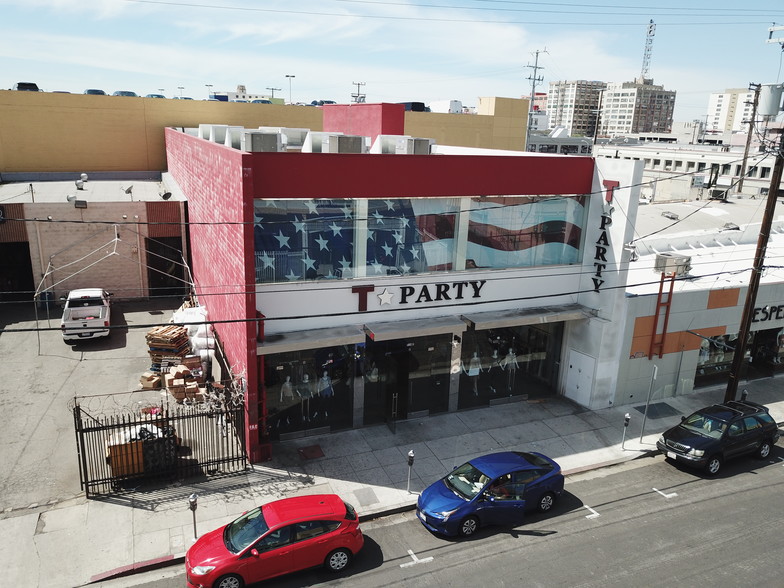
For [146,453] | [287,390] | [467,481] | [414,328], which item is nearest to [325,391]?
[287,390]

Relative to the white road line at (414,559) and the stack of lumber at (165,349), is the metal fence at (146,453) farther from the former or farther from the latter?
the white road line at (414,559)

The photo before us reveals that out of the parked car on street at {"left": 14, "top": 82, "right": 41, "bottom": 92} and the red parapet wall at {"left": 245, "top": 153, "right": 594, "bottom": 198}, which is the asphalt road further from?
the parked car on street at {"left": 14, "top": 82, "right": 41, "bottom": 92}

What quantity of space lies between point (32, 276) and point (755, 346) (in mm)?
31189

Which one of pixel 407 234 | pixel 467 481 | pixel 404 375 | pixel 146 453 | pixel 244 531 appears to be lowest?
pixel 146 453

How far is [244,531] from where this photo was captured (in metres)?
11.1

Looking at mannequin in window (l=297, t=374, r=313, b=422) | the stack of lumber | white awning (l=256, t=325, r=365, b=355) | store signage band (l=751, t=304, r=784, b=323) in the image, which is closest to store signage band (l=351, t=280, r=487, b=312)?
white awning (l=256, t=325, r=365, b=355)

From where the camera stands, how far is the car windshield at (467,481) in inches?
507

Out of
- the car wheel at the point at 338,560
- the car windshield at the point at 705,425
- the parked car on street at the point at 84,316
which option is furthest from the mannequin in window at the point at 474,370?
the parked car on street at the point at 84,316

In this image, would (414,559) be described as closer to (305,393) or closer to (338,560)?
(338,560)

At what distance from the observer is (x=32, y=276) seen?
27141 mm

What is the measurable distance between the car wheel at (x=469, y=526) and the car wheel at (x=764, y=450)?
9.36 m

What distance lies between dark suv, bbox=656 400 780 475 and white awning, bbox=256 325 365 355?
9.08 meters

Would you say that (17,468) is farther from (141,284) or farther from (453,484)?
(141,284)

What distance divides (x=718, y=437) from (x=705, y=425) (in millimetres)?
561
